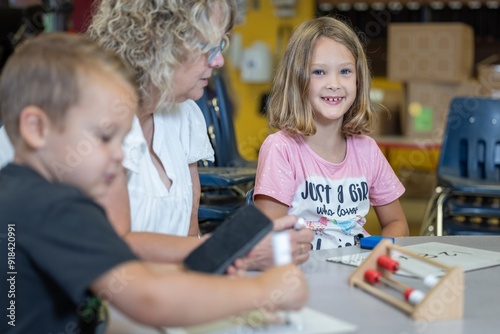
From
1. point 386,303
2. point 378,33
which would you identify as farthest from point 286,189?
point 378,33

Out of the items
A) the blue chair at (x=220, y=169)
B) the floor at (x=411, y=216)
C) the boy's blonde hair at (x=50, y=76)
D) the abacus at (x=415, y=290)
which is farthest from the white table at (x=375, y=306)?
the floor at (x=411, y=216)

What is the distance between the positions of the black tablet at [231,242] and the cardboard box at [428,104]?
4.28 m

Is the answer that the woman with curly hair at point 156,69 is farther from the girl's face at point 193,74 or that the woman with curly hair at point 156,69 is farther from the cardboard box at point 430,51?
the cardboard box at point 430,51

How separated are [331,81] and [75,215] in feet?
3.99

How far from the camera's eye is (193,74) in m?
1.40

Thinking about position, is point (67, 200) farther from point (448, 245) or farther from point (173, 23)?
point (448, 245)

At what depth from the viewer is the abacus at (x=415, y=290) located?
0.97 m

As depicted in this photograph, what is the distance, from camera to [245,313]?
0.88 m

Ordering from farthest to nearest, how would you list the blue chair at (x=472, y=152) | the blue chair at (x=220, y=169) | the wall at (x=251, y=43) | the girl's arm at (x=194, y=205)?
the wall at (x=251, y=43), the blue chair at (x=472, y=152), the blue chair at (x=220, y=169), the girl's arm at (x=194, y=205)

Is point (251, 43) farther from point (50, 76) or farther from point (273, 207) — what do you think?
point (50, 76)

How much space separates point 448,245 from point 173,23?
685 millimetres

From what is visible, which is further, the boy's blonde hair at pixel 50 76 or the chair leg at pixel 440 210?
the chair leg at pixel 440 210

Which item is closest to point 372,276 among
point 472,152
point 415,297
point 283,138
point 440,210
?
point 415,297

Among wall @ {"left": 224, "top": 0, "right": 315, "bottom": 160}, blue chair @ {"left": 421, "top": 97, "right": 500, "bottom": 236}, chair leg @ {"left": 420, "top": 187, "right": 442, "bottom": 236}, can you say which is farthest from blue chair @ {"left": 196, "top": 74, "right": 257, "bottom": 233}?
wall @ {"left": 224, "top": 0, "right": 315, "bottom": 160}
